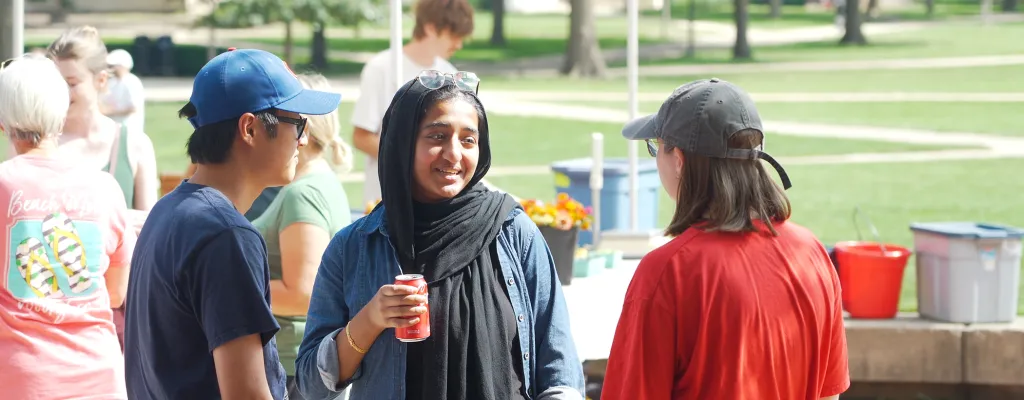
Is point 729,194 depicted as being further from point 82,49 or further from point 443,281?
point 82,49

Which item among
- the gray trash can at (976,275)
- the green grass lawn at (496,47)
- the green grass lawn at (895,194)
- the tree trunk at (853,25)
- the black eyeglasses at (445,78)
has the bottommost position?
the green grass lawn at (895,194)

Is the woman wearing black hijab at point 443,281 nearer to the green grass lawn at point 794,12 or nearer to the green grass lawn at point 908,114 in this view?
the green grass lawn at point 908,114

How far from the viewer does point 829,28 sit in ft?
181

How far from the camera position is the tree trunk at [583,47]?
33594 millimetres

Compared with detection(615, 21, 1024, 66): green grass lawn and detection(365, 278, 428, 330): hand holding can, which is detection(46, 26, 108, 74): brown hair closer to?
detection(365, 278, 428, 330): hand holding can

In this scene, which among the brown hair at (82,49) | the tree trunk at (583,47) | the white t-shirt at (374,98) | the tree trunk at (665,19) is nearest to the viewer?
the brown hair at (82,49)

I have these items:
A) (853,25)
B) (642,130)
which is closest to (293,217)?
(642,130)

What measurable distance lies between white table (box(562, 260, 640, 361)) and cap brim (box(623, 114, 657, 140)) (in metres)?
2.23

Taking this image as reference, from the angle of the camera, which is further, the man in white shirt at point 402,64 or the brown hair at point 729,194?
the man in white shirt at point 402,64

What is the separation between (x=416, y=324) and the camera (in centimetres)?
267

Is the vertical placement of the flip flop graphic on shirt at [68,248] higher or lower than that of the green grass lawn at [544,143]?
higher

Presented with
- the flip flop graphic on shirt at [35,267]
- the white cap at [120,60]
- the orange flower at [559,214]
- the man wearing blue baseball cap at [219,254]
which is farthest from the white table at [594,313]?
the white cap at [120,60]

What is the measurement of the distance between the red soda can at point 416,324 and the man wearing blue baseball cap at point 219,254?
10.5 inches

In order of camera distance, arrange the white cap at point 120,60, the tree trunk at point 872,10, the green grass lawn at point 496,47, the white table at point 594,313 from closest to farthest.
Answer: the white table at point 594,313 → the white cap at point 120,60 → the green grass lawn at point 496,47 → the tree trunk at point 872,10
